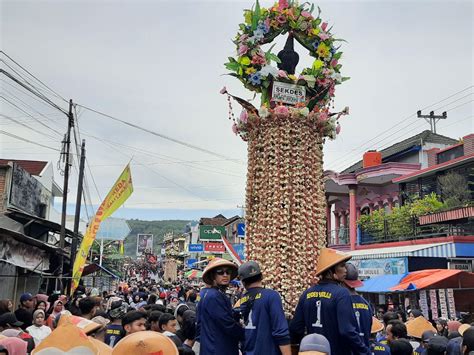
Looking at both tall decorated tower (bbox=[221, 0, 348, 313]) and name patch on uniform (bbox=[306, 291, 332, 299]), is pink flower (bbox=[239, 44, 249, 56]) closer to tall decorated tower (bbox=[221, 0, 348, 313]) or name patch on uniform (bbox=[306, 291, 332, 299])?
tall decorated tower (bbox=[221, 0, 348, 313])

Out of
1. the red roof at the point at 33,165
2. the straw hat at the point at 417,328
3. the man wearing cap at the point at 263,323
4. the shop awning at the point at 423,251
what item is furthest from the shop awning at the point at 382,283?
the red roof at the point at 33,165

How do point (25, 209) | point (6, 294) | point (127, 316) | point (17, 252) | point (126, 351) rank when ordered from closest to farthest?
point (126, 351)
point (127, 316)
point (17, 252)
point (6, 294)
point (25, 209)

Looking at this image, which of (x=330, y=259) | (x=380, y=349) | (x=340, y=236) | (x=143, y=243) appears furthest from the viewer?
(x=143, y=243)

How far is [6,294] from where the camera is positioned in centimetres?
1549

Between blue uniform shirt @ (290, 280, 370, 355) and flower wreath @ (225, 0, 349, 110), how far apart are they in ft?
10.9

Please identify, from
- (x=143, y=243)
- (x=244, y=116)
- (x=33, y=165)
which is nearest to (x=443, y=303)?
(x=244, y=116)

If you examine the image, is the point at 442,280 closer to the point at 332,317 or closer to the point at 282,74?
the point at 282,74

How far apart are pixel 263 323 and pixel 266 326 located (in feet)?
0.13

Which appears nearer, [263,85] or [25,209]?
[263,85]

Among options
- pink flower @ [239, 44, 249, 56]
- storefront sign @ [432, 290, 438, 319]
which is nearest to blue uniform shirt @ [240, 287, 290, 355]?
pink flower @ [239, 44, 249, 56]

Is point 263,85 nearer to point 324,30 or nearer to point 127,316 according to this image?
point 324,30

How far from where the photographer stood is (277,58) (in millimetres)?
7141

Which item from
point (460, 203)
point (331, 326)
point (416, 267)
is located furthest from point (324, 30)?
point (460, 203)

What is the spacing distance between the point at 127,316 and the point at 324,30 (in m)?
5.03
